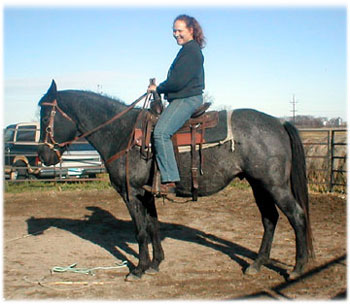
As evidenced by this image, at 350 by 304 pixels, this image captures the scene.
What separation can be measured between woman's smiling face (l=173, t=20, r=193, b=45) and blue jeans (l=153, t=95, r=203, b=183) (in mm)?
782

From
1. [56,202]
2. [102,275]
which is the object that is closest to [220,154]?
[102,275]

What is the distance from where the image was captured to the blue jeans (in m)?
5.18

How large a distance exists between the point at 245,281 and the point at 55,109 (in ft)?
11.2

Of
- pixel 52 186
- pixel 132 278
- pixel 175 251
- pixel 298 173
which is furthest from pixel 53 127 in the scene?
pixel 52 186

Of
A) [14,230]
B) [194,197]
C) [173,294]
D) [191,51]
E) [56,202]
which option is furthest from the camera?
[56,202]

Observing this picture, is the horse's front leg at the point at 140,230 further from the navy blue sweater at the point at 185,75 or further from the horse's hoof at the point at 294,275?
the horse's hoof at the point at 294,275

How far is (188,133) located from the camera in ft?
17.8

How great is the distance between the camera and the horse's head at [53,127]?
5.78m

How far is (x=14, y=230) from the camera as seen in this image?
849 centimetres

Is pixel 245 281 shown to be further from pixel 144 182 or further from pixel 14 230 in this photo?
pixel 14 230

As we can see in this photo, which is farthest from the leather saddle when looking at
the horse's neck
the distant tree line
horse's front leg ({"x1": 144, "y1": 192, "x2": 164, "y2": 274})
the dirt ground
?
the distant tree line

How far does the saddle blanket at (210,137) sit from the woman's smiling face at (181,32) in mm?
1140

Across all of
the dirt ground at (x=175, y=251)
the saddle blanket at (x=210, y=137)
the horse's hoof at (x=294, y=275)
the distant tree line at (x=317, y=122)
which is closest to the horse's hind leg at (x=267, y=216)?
the dirt ground at (x=175, y=251)

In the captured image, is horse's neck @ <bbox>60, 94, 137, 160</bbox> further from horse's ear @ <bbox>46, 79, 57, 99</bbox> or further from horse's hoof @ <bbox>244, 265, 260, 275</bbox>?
horse's hoof @ <bbox>244, 265, 260, 275</bbox>
